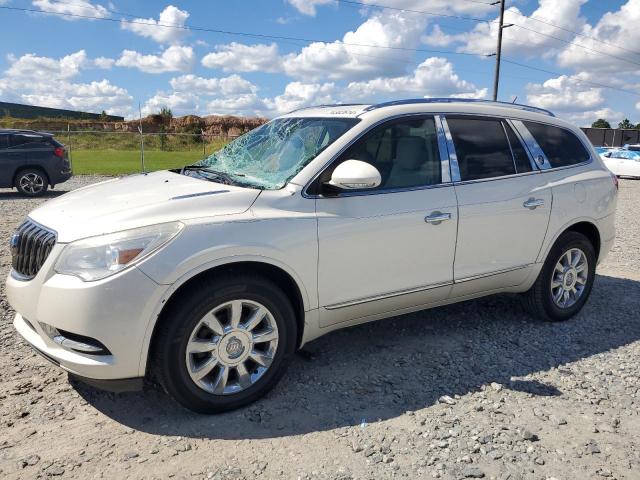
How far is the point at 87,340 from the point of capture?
9.55ft

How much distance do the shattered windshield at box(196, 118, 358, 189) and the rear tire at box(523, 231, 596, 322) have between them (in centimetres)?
216

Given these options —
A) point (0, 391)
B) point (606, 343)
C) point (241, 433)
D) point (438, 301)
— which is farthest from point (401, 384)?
point (0, 391)

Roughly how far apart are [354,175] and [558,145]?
7.76ft

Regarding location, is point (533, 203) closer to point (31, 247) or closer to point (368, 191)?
point (368, 191)

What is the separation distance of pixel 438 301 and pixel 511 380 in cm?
73

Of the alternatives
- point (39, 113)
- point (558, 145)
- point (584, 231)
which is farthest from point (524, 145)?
point (39, 113)

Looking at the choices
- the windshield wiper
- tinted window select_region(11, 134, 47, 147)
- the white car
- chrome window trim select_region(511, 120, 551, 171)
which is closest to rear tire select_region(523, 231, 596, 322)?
chrome window trim select_region(511, 120, 551, 171)

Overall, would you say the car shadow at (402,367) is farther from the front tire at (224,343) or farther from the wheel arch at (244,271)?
the wheel arch at (244,271)

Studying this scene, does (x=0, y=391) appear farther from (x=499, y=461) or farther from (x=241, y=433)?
(x=499, y=461)

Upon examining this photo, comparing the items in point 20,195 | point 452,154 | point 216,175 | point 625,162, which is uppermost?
point 452,154

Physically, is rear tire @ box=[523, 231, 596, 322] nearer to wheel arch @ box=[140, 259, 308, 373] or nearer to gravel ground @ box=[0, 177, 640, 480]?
gravel ground @ box=[0, 177, 640, 480]

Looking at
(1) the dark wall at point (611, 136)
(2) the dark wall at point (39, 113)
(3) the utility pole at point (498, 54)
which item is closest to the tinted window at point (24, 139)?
(3) the utility pole at point (498, 54)

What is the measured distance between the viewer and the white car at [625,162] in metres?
22.5

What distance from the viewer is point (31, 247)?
3223 millimetres
